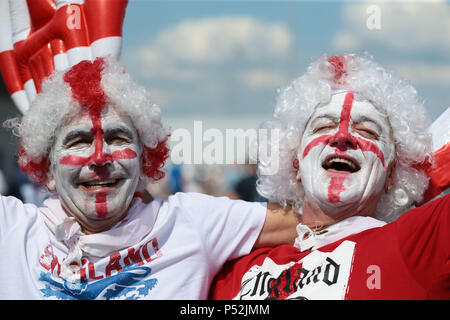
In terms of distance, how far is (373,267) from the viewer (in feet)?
6.45

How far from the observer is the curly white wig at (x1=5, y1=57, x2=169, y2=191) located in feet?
7.50

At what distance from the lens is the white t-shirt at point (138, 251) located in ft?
7.11

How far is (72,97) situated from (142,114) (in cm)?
32

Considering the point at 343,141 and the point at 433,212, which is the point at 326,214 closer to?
the point at 343,141

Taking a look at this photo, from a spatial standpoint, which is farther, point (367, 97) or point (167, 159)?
point (167, 159)

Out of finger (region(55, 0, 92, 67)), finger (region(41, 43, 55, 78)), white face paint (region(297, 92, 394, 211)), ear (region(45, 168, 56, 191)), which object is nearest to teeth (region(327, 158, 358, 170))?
white face paint (region(297, 92, 394, 211))

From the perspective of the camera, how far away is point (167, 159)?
2.64 meters

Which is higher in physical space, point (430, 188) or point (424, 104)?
point (424, 104)

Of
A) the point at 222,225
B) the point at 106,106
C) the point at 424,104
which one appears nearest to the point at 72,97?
the point at 106,106

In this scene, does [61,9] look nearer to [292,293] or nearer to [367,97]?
[367,97]
